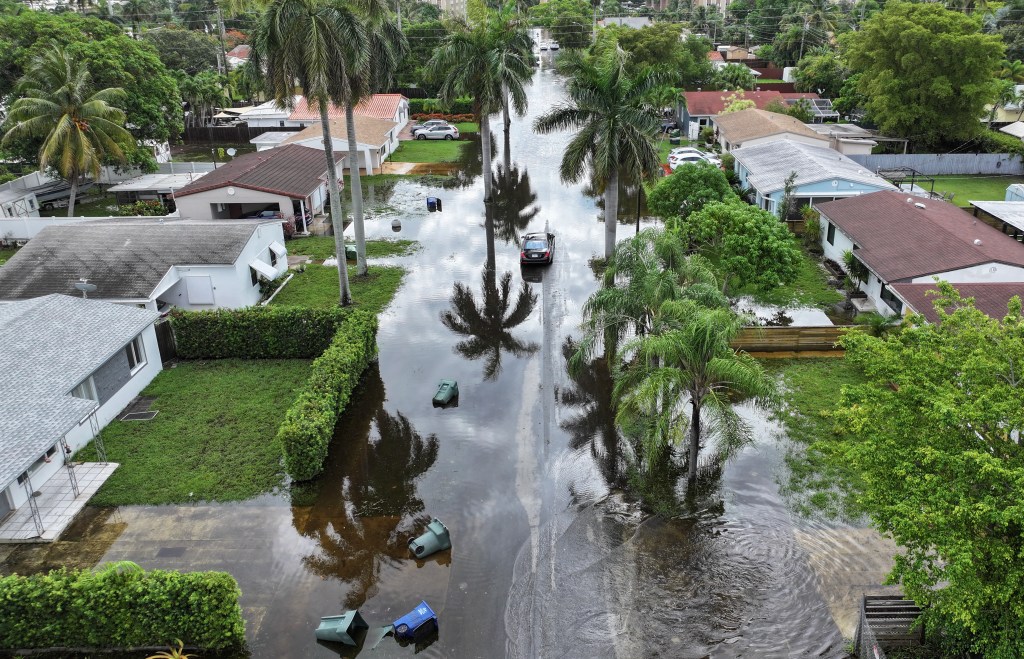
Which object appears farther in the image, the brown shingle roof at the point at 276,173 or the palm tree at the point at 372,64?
the brown shingle roof at the point at 276,173

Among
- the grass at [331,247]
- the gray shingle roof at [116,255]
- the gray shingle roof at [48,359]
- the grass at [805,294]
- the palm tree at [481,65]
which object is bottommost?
the grass at [805,294]

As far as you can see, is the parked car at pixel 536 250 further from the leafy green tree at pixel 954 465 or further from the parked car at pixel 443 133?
the parked car at pixel 443 133

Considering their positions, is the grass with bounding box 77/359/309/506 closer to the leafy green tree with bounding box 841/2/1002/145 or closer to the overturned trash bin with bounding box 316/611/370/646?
the overturned trash bin with bounding box 316/611/370/646

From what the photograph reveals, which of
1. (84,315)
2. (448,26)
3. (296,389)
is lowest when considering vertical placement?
(296,389)

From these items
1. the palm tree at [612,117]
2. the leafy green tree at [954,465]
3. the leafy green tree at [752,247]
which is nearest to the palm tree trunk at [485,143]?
the palm tree at [612,117]

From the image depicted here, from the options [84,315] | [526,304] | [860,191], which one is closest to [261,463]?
[84,315]

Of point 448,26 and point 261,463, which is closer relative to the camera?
point 261,463

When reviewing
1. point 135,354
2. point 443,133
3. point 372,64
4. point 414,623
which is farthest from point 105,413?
point 443,133

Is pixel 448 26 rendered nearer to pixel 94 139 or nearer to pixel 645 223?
pixel 645 223
